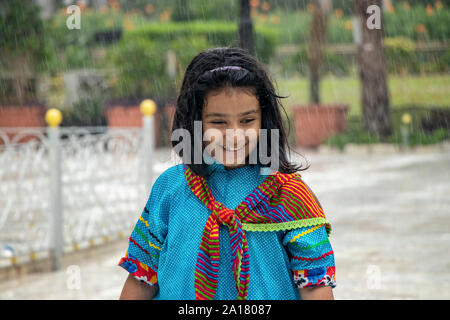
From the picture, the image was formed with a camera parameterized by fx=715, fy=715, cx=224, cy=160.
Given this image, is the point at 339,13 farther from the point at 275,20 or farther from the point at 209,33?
the point at 209,33

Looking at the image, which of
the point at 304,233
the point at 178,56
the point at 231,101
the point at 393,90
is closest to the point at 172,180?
the point at 231,101

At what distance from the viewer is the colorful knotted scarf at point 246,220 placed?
1.75m

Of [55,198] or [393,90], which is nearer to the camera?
[55,198]

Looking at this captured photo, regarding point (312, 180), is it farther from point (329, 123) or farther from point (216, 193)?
point (216, 193)

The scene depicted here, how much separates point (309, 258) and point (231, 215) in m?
0.22

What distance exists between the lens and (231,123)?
5.78 ft

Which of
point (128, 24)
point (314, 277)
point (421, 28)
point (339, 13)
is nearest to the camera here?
point (314, 277)

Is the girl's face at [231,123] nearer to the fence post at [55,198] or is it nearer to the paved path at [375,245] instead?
the paved path at [375,245]

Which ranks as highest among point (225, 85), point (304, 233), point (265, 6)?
point (265, 6)

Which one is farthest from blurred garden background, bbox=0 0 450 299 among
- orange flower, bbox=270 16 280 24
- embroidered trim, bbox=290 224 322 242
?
embroidered trim, bbox=290 224 322 242

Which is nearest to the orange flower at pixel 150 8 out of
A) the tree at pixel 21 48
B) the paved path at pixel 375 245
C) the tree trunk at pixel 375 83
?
the tree at pixel 21 48

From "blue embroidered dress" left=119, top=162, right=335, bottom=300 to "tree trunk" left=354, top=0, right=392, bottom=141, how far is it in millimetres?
13055

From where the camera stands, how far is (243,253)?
5.74ft

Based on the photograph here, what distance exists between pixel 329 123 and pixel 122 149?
10051 millimetres
